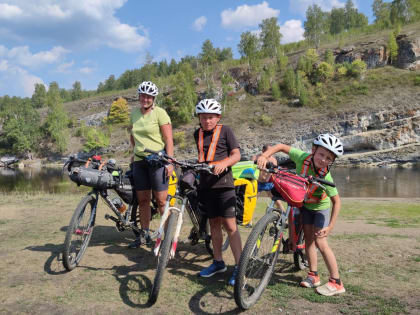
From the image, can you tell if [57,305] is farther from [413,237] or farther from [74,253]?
[413,237]

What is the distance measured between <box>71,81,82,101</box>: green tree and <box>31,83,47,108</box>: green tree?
589 inches

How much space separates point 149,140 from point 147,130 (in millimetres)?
155

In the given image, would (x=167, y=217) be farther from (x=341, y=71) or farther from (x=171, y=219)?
(x=341, y=71)

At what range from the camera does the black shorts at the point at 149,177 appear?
4.54 meters

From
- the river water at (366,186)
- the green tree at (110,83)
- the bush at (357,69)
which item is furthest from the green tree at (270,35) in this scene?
the green tree at (110,83)

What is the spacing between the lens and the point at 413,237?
19.4 ft

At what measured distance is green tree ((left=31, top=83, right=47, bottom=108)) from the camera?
126750 mm

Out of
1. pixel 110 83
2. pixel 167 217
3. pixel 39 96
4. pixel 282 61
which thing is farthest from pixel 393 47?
pixel 39 96

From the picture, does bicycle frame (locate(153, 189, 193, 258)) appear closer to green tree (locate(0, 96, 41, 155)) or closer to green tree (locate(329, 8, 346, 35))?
green tree (locate(0, 96, 41, 155))

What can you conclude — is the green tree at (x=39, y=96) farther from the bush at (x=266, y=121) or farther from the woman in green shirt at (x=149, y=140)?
the woman in green shirt at (x=149, y=140)

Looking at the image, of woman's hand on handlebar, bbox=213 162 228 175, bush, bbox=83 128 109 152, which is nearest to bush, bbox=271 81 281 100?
bush, bbox=83 128 109 152

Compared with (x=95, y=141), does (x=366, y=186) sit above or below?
below

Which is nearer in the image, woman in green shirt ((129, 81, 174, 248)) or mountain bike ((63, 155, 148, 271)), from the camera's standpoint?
mountain bike ((63, 155, 148, 271))

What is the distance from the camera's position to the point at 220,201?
3807mm
